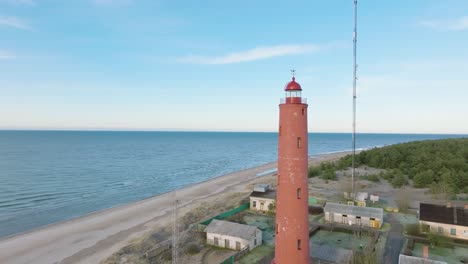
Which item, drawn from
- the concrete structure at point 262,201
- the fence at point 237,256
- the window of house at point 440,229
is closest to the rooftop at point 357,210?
the window of house at point 440,229

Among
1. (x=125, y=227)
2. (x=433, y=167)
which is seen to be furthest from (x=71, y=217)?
(x=433, y=167)

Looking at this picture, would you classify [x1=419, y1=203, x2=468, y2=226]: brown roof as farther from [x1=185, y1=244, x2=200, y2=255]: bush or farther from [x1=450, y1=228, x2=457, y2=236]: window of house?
[x1=185, y1=244, x2=200, y2=255]: bush

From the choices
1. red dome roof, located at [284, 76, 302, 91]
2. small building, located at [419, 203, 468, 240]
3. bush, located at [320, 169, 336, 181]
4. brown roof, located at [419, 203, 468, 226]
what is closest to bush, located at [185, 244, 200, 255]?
red dome roof, located at [284, 76, 302, 91]

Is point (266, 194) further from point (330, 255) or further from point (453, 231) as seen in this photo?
point (453, 231)

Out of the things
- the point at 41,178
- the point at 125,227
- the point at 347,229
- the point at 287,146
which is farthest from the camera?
the point at 41,178

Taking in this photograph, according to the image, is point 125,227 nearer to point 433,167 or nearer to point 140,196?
point 140,196

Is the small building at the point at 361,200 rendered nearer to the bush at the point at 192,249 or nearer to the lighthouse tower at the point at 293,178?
the bush at the point at 192,249
